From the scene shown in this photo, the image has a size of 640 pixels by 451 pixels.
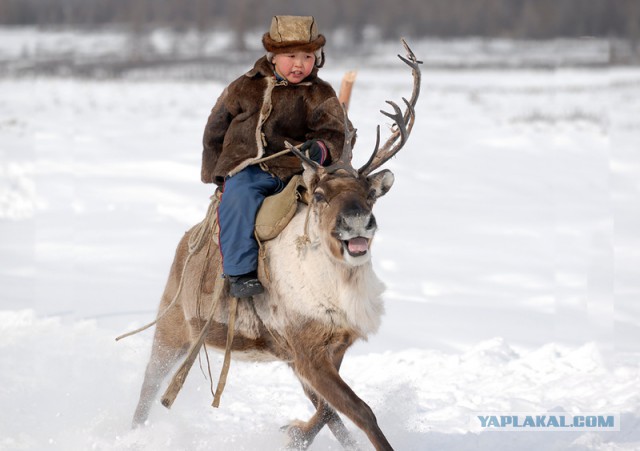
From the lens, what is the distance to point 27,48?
37906mm

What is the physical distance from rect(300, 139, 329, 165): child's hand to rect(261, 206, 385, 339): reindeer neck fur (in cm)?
27

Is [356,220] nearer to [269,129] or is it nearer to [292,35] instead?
[269,129]

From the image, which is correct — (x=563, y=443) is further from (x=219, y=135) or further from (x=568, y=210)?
(x=568, y=210)

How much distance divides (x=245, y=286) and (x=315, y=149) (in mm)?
781

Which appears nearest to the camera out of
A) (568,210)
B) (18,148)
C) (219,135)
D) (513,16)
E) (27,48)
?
(219,135)

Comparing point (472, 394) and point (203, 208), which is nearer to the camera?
point (472, 394)

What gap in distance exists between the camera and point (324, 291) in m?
4.38

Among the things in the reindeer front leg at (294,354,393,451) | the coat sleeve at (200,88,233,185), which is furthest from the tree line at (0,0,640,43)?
the reindeer front leg at (294,354,393,451)

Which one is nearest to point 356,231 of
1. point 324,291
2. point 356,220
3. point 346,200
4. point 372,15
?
point 356,220

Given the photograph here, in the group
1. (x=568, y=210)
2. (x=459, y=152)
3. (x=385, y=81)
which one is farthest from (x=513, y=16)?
(x=568, y=210)

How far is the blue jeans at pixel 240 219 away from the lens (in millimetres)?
4641

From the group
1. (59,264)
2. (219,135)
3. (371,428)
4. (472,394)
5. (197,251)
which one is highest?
(219,135)

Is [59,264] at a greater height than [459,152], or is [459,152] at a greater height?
[459,152]

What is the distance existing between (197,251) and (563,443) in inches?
93.2
